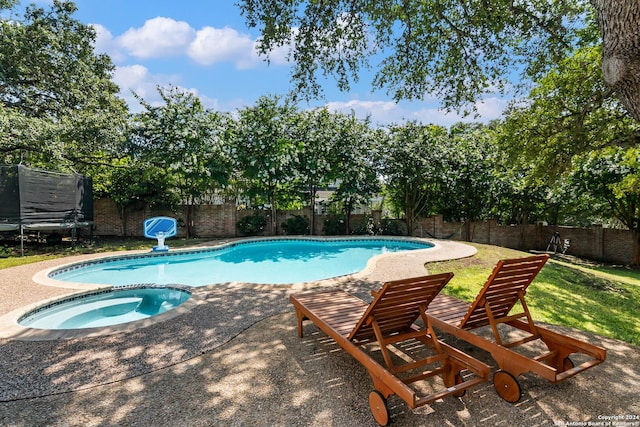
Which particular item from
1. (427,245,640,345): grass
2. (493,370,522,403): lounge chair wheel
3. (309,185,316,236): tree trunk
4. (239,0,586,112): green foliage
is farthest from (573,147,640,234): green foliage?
(493,370,522,403): lounge chair wheel

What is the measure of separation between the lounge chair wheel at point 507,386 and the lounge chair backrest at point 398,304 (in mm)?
846

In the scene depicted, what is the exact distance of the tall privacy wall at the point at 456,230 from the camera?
47.0ft

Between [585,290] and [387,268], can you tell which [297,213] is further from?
[585,290]

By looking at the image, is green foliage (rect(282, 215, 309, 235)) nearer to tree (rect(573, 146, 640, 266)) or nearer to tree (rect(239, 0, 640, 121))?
tree (rect(239, 0, 640, 121))

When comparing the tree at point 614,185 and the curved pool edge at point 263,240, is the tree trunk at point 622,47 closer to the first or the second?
the curved pool edge at point 263,240

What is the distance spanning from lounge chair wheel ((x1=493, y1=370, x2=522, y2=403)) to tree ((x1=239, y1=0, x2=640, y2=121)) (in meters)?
7.05

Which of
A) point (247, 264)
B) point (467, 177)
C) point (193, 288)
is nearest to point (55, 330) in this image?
point (193, 288)

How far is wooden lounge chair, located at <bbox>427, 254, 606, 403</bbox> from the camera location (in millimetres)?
2783

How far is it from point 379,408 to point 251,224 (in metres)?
14.1

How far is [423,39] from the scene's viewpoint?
26.2 ft

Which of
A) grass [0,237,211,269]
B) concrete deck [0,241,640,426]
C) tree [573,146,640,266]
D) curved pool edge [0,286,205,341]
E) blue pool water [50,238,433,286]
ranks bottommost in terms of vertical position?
blue pool water [50,238,433,286]

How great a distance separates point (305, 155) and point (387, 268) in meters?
8.86

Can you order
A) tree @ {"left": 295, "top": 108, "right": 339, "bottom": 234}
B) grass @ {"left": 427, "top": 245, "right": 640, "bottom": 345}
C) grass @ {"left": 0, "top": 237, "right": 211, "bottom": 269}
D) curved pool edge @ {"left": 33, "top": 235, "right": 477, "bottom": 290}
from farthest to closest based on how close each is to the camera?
tree @ {"left": 295, "top": 108, "right": 339, "bottom": 234} → grass @ {"left": 0, "top": 237, "right": 211, "bottom": 269} → curved pool edge @ {"left": 33, "top": 235, "right": 477, "bottom": 290} → grass @ {"left": 427, "top": 245, "right": 640, "bottom": 345}

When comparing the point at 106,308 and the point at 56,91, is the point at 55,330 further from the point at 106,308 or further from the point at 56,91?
the point at 56,91
